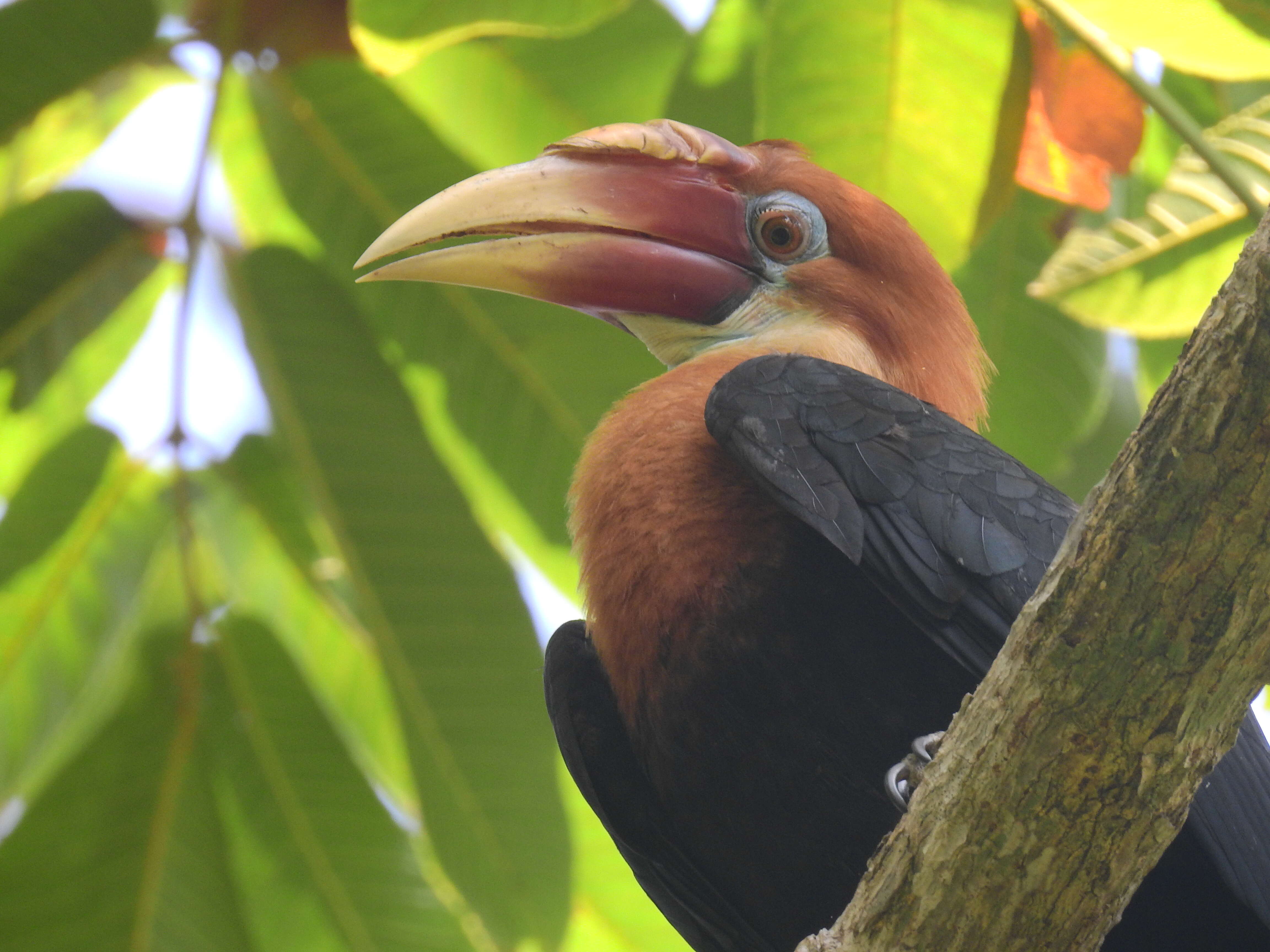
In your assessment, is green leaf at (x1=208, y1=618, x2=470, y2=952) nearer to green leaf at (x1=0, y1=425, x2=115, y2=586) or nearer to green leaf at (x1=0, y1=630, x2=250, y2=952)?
green leaf at (x1=0, y1=630, x2=250, y2=952)

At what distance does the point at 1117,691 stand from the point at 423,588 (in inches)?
66.0

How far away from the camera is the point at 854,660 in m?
2.27

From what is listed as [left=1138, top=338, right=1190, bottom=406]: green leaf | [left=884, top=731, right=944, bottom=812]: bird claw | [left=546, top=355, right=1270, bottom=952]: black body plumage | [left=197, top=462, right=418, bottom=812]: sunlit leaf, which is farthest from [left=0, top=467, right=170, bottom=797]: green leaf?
[left=1138, top=338, right=1190, bottom=406]: green leaf

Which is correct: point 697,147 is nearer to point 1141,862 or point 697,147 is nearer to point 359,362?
point 359,362

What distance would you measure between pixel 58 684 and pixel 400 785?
912 millimetres

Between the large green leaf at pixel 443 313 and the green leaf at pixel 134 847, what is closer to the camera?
the green leaf at pixel 134 847

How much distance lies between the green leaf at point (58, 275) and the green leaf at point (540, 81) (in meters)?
0.82

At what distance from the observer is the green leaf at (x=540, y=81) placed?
3.42 metres

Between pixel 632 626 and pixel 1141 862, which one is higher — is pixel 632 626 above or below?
above

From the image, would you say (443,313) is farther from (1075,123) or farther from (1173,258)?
(1173,258)

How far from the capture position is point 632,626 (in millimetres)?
2426

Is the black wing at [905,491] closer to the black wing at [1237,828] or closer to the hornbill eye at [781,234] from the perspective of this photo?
the black wing at [1237,828]

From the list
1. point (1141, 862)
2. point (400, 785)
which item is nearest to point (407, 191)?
point (400, 785)

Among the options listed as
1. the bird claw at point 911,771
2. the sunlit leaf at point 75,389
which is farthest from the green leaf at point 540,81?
the bird claw at point 911,771
